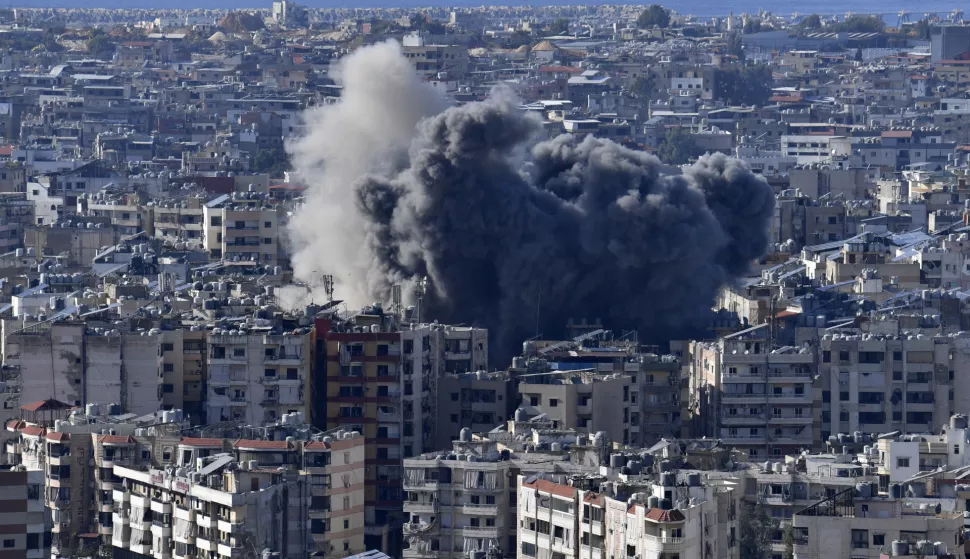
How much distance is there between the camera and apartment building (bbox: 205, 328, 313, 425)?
64562 millimetres

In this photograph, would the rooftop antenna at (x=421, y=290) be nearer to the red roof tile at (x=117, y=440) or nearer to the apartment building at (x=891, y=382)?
the apartment building at (x=891, y=382)

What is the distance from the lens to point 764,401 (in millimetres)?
66312

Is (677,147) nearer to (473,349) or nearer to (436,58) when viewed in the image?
(436,58)

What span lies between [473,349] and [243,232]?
28961 millimetres

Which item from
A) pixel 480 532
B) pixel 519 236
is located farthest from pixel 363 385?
pixel 519 236

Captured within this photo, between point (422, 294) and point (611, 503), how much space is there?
28.3 m

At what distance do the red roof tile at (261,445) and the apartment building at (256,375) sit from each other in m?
7.16

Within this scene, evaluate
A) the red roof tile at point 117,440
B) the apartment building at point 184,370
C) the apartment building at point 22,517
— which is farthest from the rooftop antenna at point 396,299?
the apartment building at point 22,517

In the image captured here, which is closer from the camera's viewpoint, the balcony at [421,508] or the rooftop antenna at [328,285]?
the balcony at [421,508]

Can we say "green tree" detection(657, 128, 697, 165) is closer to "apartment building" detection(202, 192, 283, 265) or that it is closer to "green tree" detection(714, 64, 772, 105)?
"green tree" detection(714, 64, 772, 105)

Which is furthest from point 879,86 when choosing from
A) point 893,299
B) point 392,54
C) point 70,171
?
point 893,299

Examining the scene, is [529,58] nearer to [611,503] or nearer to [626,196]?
[626,196]

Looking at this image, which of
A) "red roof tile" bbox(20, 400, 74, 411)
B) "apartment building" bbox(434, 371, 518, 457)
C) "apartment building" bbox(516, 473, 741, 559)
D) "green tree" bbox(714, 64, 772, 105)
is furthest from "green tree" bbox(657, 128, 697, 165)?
"apartment building" bbox(516, 473, 741, 559)

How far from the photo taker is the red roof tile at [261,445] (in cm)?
5650
